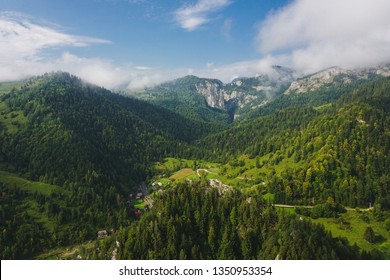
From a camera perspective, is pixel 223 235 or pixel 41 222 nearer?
pixel 223 235

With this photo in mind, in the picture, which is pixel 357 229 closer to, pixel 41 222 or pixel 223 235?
pixel 223 235

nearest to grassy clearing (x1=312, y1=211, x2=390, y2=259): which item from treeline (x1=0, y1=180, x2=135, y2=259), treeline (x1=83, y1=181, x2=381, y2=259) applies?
treeline (x1=83, y1=181, x2=381, y2=259)

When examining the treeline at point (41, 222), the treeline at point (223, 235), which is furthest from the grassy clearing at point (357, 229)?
the treeline at point (41, 222)

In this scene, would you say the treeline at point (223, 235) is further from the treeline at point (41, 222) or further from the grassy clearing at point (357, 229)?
the treeline at point (41, 222)

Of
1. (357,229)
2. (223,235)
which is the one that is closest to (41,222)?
(223,235)
